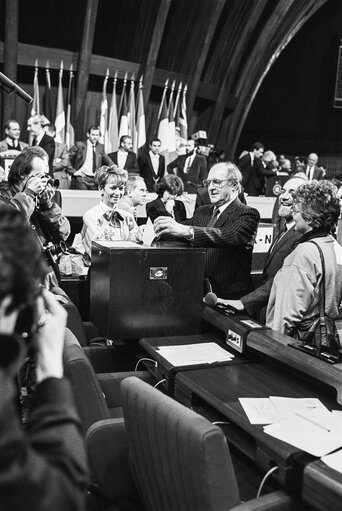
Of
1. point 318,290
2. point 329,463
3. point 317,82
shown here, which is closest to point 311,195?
point 318,290

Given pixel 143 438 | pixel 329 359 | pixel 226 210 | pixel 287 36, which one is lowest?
pixel 143 438

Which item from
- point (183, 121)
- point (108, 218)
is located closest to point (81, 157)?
point (183, 121)

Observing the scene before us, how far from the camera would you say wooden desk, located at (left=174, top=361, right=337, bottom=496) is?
4.45ft

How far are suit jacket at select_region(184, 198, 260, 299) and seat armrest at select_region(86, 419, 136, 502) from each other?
Answer: 1.12 meters

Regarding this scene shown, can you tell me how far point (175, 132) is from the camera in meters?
9.99

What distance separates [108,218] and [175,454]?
8.51 feet

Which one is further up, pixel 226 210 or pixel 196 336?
pixel 226 210

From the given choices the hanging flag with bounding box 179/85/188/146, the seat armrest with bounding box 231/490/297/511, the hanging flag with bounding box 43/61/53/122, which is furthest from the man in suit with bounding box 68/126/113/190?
the seat armrest with bounding box 231/490/297/511

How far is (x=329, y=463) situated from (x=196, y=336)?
3.64 ft

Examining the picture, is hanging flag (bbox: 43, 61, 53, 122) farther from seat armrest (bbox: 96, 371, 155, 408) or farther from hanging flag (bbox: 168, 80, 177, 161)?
seat armrest (bbox: 96, 371, 155, 408)

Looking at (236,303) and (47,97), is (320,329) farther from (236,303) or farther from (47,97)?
(47,97)

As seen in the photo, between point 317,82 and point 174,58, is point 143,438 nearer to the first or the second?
point 174,58

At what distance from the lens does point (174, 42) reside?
10.4m

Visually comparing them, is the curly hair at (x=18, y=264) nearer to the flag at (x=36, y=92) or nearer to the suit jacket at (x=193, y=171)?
the suit jacket at (x=193, y=171)
